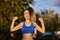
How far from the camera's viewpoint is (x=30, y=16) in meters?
5.95

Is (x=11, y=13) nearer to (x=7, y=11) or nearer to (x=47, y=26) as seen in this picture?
(x=7, y=11)

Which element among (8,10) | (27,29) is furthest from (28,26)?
(8,10)

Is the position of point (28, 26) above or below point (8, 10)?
below

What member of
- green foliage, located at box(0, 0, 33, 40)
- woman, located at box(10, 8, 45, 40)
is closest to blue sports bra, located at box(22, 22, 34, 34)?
woman, located at box(10, 8, 45, 40)

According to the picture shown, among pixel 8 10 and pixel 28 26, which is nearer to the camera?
pixel 28 26

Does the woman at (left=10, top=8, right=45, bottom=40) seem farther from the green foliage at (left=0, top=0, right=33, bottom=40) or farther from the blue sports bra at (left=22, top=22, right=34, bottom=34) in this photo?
the green foliage at (left=0, top=0, right=33, bottom=40)

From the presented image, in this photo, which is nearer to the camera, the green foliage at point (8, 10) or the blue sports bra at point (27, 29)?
the blue sports bra at point (27, 29)

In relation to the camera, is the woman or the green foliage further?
the green foliage

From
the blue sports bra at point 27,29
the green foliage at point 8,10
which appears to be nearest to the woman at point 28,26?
the blue sports bra at point 27,29

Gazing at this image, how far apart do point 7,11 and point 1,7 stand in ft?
1.58

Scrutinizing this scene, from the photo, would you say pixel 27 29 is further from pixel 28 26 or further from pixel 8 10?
pixel 8 10

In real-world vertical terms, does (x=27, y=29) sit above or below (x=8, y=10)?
below

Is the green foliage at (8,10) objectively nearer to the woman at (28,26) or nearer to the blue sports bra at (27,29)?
the woman at (28,26)

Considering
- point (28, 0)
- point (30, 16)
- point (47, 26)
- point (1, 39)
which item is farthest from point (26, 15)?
point (47, 26)
